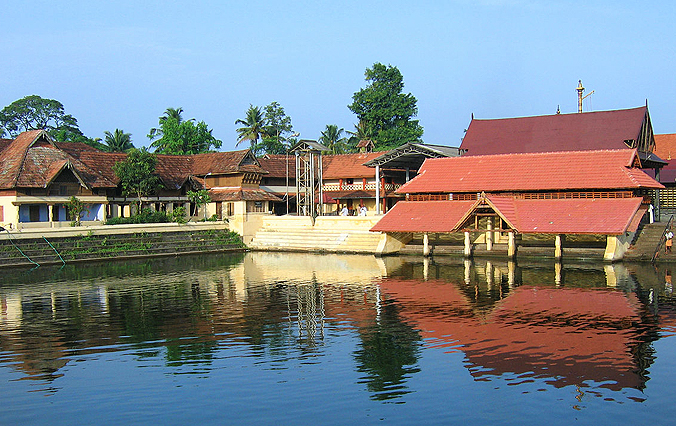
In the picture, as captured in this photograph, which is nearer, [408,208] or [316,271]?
[316,271]

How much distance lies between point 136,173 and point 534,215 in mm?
26128

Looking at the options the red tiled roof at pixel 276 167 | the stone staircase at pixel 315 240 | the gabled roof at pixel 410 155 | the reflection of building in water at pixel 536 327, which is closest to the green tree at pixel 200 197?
the stone staircase at pixel 315 240

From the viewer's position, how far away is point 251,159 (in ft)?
162

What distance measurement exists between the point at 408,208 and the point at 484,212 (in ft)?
16.0

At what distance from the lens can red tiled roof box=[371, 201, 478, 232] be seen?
33750mm

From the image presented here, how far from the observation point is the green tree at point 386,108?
6831cm

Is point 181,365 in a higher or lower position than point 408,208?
lower

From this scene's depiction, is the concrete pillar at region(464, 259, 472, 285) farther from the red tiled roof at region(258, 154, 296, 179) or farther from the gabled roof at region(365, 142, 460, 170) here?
the red tiled roof at region(258, 154, 296, 179)

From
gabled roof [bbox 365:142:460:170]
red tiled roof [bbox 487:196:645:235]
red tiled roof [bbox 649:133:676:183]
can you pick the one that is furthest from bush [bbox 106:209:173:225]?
red tiled roof [bbox 649:133:676:183]

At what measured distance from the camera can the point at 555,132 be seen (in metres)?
41.6

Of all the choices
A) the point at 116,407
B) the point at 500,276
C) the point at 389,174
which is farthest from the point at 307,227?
the point at 116,407

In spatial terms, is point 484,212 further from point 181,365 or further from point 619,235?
point 181,365

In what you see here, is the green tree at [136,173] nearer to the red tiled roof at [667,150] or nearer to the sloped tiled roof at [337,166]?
the sloped tiled roof at [337,166]

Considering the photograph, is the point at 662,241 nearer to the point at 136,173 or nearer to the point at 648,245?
the point at 648,245
